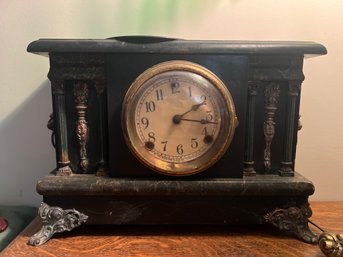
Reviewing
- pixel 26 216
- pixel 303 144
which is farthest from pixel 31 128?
pixel 303 144

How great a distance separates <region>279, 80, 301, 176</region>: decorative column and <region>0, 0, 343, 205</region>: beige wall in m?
0.36

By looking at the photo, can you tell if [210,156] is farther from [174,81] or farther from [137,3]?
[137,3]

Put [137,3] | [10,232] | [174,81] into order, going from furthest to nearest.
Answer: [137,3], [10,232], [174,81]

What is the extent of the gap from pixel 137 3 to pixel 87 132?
54 cm

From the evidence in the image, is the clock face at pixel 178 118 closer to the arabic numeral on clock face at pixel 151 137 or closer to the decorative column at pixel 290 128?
the arabic numeral on clock face at pixel 151 137

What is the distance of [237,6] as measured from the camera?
3.80ft

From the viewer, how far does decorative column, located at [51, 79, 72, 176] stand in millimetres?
878

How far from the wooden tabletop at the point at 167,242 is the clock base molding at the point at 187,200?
0.04m

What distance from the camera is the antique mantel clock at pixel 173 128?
0.85 metres

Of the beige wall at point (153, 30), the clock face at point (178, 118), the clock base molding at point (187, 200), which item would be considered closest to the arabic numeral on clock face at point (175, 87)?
the clock face at point (178, 118)

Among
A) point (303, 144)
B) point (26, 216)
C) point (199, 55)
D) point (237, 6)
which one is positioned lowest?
point (26, 216)

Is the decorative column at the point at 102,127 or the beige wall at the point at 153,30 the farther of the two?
the beige wall at the point at 153,30

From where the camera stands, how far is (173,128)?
2.85 feet

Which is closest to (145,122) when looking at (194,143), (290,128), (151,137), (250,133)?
(151,137)
